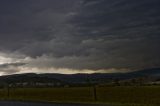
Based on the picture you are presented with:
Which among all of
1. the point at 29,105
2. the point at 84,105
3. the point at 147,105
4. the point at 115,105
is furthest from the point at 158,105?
the point at 29,105

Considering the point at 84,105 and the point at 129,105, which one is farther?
the point at 84,105

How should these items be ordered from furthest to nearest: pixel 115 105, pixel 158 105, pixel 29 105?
pixel 29 105, pixel 115 105, pixel 158 105

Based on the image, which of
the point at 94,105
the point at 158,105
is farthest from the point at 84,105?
the point at 158,105

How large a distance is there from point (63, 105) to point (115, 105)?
5694 mm

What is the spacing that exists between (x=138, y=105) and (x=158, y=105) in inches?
74.4

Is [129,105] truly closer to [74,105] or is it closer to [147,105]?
[147,105]

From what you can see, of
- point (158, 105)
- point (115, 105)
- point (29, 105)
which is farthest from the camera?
point (29, 105)

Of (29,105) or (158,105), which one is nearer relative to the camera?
(158,105)

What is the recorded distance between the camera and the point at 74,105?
41.6 metres

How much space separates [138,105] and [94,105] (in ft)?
16.3

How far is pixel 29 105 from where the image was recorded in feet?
145

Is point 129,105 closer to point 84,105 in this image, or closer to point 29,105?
point 84,105

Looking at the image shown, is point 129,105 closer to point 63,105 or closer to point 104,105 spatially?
point 104,105

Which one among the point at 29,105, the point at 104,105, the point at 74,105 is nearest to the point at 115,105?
the point at 104,105
